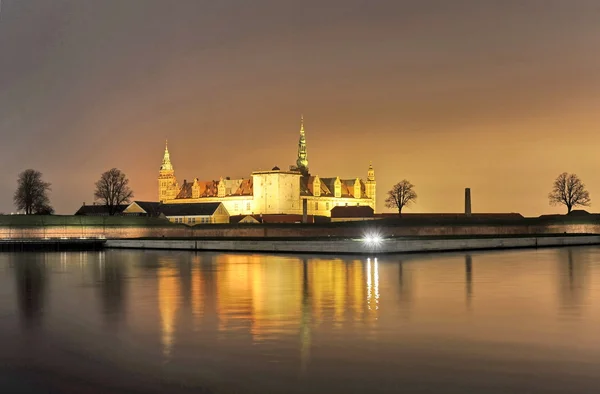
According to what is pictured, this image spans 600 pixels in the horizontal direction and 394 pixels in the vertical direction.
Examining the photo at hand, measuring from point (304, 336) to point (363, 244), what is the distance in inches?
1475

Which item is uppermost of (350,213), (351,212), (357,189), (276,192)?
(357,189)

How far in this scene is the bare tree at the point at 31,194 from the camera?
118 m

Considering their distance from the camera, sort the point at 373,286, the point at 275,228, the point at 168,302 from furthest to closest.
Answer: the point at 275,228
the point at 373,286
the point at 168,302

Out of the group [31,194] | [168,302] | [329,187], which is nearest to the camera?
[168,302]

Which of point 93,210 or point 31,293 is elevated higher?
point 93,210

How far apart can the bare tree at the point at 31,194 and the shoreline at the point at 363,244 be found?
155ft

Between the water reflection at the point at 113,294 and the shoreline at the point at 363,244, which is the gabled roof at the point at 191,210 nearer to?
the shoreline at the point at 363,244

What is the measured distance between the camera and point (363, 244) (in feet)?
173

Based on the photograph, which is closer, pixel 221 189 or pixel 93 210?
pixel 93 210

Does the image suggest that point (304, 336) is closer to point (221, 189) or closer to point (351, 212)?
point (351, 212)

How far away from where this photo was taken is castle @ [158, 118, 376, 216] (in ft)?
510

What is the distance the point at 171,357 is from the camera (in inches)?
525

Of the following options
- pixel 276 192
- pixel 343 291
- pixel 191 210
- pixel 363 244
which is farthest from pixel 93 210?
pixel 343 291

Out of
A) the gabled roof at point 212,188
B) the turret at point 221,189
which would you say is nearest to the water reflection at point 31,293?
the gabled roof at point 212,188
